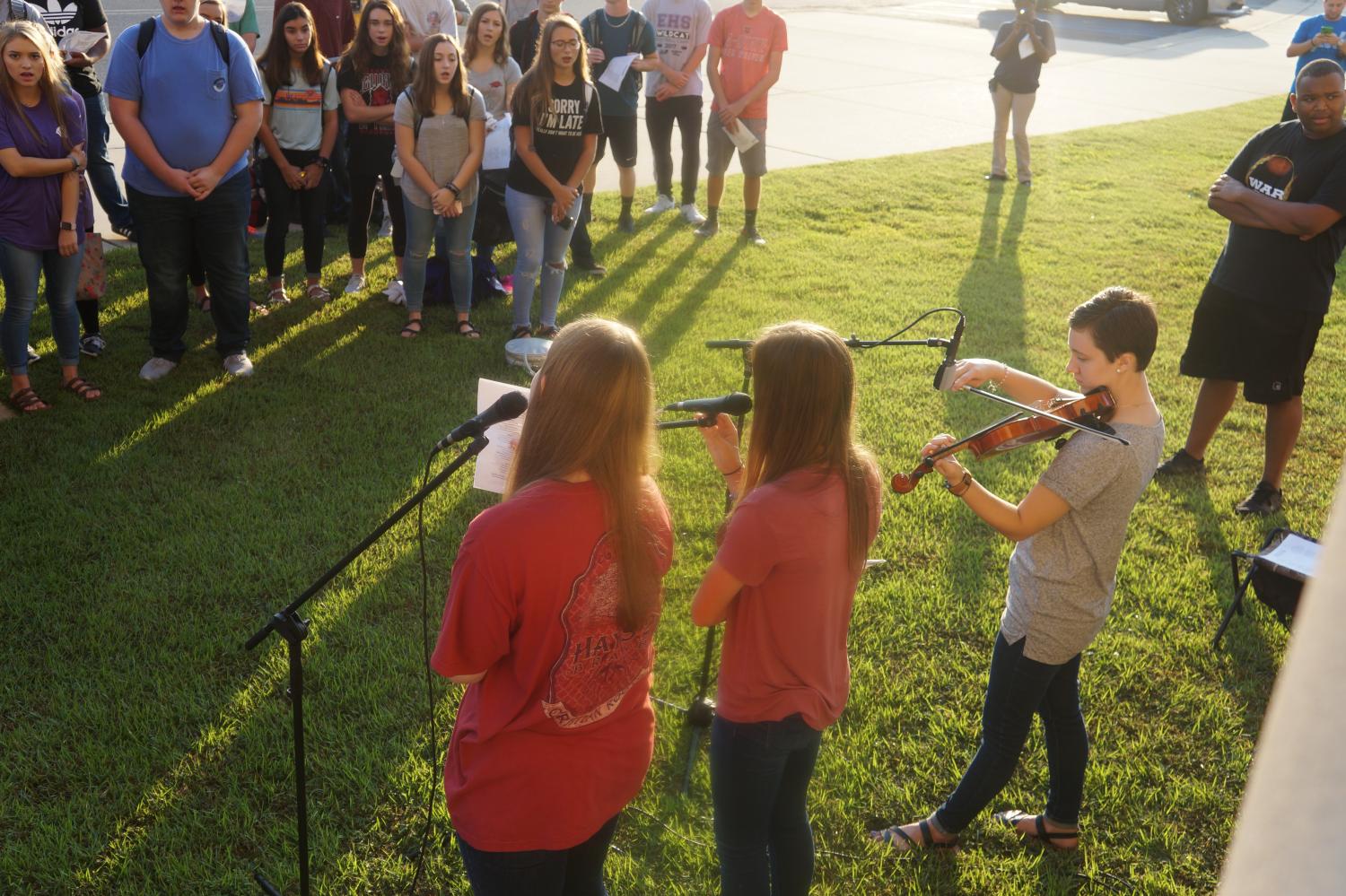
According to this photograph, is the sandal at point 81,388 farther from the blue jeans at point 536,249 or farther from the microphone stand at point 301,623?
the microphone stand at point 301,623

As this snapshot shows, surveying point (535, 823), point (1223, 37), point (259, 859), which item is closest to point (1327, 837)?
point (535, 823)

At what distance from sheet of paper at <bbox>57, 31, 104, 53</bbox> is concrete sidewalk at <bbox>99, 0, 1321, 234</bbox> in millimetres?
2116

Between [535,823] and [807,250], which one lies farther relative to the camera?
[807,250]

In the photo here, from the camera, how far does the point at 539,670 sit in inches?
91.6

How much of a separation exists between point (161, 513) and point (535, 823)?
11.8 feet

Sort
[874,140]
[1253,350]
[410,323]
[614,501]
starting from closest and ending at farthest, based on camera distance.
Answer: [614,501]
[1253,350]
[410,323]
[874,140]

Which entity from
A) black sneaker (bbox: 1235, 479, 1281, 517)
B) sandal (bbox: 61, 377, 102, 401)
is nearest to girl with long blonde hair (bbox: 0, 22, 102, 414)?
sandal (bbox: 61, 377, 102, 401)

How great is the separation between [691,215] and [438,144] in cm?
386

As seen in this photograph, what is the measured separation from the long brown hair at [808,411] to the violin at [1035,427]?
355 mm

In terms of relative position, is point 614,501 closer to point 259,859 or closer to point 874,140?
point 259,859

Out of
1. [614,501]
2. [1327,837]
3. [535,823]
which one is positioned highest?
[1327,837]

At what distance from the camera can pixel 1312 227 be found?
17.0 ft

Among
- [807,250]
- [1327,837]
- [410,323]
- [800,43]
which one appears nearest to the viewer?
[1327,837]

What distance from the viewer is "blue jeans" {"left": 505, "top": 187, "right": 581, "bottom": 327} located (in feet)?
22.9
